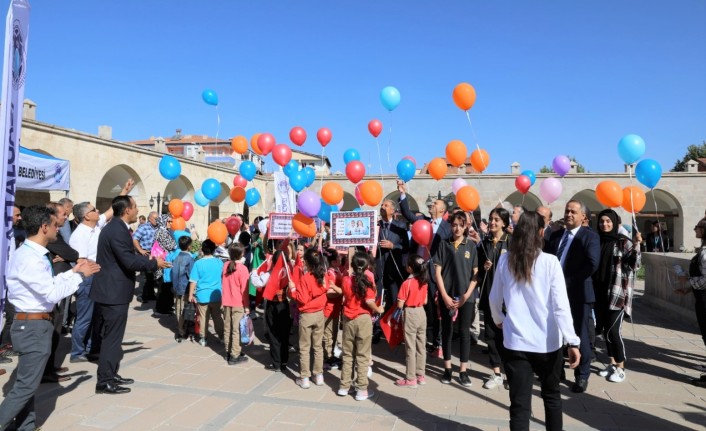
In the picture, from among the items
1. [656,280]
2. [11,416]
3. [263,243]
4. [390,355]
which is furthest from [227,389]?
[656,280]

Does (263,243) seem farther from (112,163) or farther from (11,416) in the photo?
(112,163)

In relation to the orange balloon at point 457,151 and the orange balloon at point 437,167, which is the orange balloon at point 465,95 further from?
the orange balloon at point 437,167

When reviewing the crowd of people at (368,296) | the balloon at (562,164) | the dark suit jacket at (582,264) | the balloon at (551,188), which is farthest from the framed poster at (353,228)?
the balloon at (562,164)

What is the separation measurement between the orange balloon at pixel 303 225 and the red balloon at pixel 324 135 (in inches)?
193

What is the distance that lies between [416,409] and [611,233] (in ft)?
9.94

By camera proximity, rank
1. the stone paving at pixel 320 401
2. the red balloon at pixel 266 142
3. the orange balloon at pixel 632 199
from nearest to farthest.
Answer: the stone paving at pixel 320 401, the orange balloon at pixel 632 199, the red balloon at pixel 266 142

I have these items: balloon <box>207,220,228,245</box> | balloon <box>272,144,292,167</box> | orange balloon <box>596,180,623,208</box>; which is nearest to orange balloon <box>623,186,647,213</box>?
orange balloon <box>596,180,623,208</box>

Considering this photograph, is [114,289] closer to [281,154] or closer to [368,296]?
[368,296]

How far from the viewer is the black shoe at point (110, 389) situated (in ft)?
14.0

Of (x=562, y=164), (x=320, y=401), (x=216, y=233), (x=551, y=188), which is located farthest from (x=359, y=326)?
(x=562, y=164)

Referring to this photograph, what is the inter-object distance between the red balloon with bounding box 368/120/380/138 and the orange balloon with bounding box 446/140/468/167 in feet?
8.04

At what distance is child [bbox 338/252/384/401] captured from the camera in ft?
13.9

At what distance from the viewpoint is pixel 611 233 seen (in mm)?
5043

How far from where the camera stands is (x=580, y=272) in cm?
440
